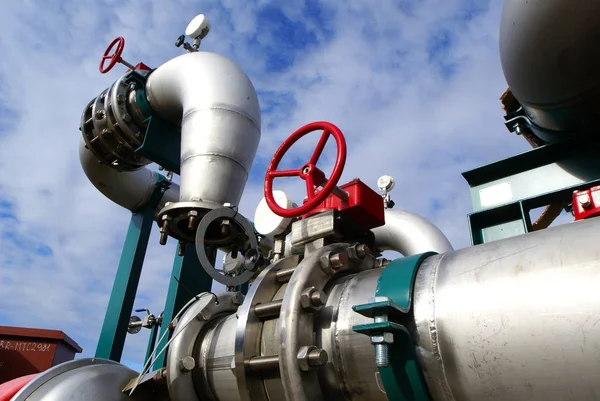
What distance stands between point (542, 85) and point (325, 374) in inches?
39.8

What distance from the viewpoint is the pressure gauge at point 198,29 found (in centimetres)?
344

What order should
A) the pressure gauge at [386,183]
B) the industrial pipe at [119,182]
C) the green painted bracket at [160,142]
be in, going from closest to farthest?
the green painted bracket at [160,142]
the pressure gauge at [386,183]
the industrial pipe at [119,182]

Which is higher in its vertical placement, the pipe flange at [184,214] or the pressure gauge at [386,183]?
the pressure gauge at [386,183]

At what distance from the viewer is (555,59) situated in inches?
50.1

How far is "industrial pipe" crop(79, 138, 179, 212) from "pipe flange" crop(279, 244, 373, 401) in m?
3.43

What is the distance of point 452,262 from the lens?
38.7 inches

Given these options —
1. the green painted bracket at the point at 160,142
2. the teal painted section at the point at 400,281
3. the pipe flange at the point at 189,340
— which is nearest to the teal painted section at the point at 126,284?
the green painted bracket at the point at 160,142

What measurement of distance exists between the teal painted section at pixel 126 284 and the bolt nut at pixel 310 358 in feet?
10.1

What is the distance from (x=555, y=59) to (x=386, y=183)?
268cm

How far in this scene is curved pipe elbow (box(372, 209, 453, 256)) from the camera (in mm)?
3229

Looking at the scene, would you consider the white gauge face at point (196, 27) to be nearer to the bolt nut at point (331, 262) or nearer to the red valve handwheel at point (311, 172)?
the red valve handwheel at point (311, 172)

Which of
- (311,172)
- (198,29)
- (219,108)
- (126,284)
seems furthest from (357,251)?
(126,284)

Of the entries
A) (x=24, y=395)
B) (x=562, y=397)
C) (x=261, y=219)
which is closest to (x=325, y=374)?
(x=562, y=397)

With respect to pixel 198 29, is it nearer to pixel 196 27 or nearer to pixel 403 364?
pixel 196 27
